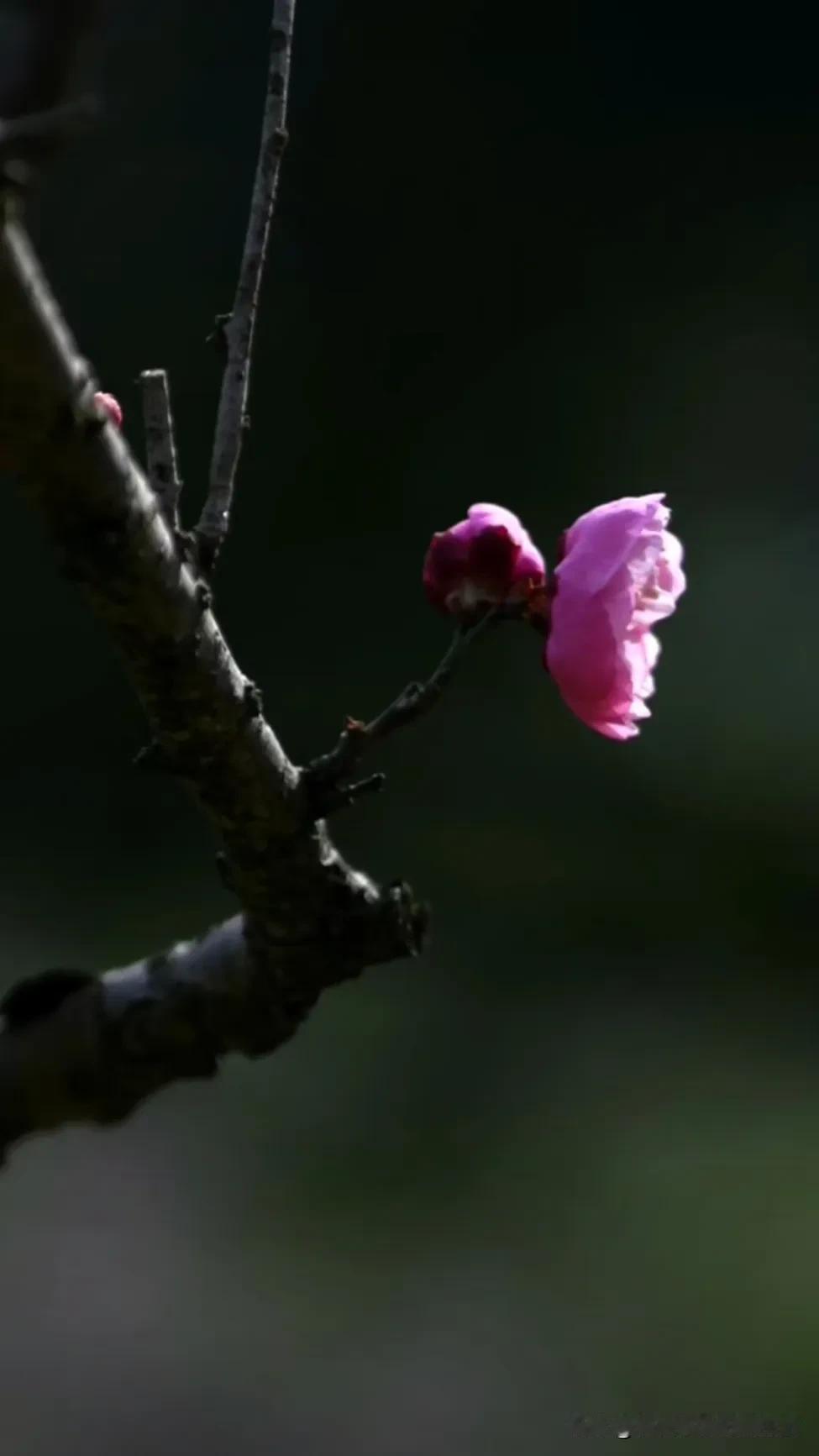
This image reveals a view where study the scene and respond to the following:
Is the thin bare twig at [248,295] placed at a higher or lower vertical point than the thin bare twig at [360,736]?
higher

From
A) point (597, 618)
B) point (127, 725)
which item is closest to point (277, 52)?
point (597, 618)

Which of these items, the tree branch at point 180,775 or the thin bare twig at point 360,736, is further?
the thin bare twig at point 360,736

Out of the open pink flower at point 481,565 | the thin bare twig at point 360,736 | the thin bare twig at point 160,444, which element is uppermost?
the thin bare twig at point 160,444

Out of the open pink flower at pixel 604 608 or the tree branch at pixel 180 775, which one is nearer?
the tree branch at pixel 180 775

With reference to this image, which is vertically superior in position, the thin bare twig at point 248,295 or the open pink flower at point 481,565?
the thin bare twig at point 248,295

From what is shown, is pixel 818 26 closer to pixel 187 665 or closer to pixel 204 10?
pixel 204 10
